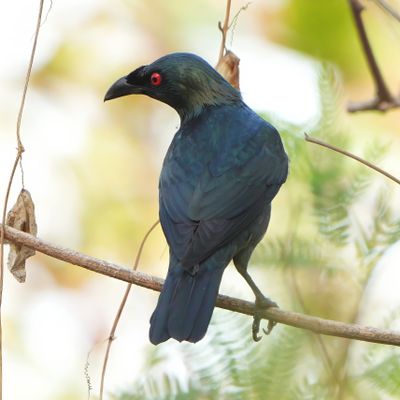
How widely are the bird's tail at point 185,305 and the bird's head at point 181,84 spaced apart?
1.31m

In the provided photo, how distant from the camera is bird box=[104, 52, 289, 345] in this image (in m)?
4.09

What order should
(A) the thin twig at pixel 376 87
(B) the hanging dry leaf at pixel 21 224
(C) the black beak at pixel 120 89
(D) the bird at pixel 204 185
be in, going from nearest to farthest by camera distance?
(B) the hanging dry leaf at pixel 21 224 < (D) the bird at pixel 204 185 < (A) the thin twig at pixel 376 87 < (C) the black beak at pixel 120 89


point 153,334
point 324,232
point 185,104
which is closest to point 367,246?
point 324,232

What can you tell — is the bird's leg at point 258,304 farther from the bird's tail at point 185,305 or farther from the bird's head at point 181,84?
the bird's head at point 181,84

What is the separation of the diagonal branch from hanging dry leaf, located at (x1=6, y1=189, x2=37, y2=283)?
0.05 m

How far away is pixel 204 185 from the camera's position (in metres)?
4.50

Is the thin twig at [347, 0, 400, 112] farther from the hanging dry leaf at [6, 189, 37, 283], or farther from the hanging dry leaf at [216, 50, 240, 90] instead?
the hanging dry leaf at [6, 189, 37, 283]

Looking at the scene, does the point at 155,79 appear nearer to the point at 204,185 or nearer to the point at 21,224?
the point at 204,185

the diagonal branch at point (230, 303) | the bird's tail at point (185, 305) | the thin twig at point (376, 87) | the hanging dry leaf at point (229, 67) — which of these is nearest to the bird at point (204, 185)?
the bird's tail at point (185, 305)

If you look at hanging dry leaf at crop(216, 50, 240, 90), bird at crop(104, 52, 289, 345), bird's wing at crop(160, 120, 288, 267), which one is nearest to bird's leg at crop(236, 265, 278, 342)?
bird at crop(104, 52, 289, 345)

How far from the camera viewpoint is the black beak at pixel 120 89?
5027 mm

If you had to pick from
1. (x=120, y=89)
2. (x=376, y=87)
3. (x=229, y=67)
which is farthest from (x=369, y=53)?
(x=120, y=89)

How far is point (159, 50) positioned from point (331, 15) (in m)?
2.35

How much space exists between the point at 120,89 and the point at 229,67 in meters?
0.71
